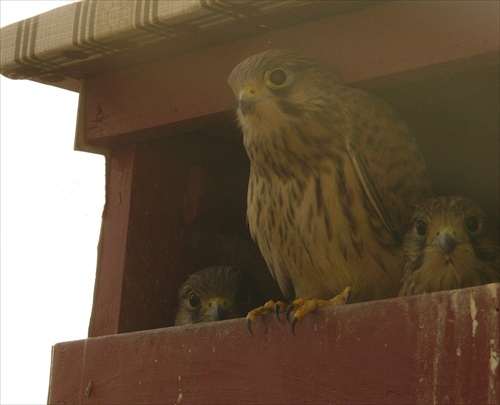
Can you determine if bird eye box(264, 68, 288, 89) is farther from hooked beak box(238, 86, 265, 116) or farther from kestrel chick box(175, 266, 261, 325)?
kestrel chick box(175, 266, 261, 325)

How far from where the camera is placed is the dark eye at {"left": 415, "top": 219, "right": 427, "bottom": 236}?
9.57 ft

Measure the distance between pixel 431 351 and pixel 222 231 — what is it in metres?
1.46

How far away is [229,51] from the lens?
304cm

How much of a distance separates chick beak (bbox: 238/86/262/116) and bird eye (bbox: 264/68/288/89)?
0.06 m

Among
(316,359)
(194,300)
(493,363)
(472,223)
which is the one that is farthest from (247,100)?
(493,363)

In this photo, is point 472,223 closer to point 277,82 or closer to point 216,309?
point 277,82

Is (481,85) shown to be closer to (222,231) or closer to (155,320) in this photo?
(222,231)

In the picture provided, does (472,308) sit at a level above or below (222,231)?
below

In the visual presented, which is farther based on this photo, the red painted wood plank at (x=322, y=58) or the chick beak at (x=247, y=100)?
the chick beak at (x=247, y=100)

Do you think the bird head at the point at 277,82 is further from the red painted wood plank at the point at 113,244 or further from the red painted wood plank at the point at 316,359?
the red painted wood plank at the point at 316,359

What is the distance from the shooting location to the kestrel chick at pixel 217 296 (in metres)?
3.55

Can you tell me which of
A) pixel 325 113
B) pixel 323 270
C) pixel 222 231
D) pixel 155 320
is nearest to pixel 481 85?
pixel 325 113

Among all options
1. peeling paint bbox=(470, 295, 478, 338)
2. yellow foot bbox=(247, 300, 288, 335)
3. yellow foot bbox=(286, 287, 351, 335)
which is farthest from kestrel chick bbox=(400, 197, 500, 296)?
peeling paint bbox=(470, 295, 478, 338)

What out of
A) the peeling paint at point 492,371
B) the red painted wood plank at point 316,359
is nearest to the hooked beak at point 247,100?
the red painted wood plank at point 316,359
